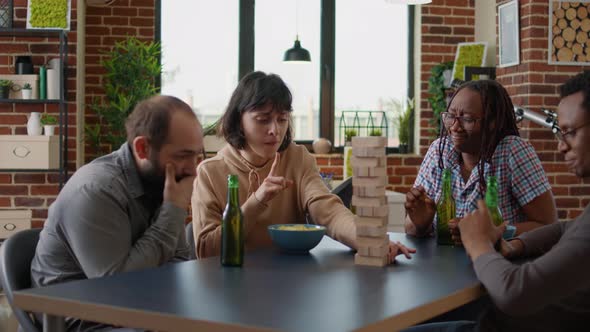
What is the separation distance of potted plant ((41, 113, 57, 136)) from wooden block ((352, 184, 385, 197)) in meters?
3.66

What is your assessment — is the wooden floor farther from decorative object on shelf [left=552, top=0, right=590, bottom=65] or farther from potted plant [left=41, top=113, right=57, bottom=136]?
decorative object on shelf [left=552, top=0, right=590, bottom=65]

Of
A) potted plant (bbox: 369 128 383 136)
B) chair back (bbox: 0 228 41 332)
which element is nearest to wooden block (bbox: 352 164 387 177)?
chair back (bbox: 0 228 41 332)

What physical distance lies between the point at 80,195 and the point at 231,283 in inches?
19.0

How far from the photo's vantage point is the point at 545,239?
6.89 feet

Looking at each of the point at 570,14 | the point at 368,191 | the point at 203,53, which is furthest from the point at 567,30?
the point at 368,191

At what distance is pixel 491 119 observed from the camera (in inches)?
107

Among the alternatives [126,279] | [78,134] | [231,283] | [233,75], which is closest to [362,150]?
[231,283]

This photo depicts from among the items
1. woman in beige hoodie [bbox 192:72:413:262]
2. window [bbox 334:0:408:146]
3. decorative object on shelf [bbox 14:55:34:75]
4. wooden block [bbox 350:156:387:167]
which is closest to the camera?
wooden block [bbox 350:156:387:167]

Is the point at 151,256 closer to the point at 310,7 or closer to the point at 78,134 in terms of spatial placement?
the point at 78,134

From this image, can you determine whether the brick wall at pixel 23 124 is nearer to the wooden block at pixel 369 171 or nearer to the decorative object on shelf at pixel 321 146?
the decorative object on shelf at pixel 321 146

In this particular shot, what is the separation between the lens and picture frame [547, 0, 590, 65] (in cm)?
495

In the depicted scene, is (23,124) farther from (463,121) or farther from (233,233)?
(233,233)

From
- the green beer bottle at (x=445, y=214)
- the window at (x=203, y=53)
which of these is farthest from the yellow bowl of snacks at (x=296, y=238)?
the window at (x=203, y=53)

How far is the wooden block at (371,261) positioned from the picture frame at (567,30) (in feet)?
11.4
